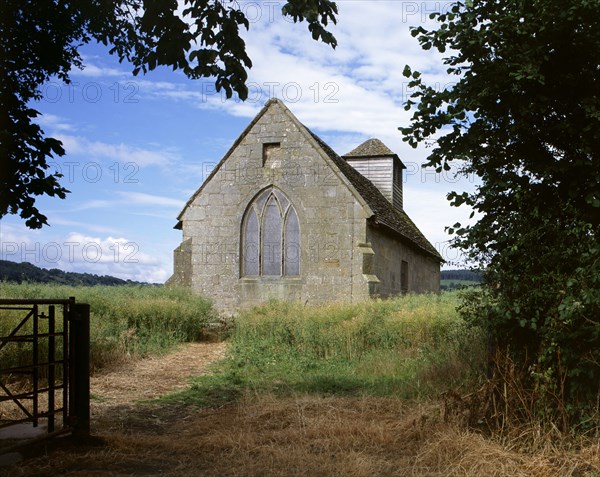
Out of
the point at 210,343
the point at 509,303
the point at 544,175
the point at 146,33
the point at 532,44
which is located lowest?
the point at 210,343

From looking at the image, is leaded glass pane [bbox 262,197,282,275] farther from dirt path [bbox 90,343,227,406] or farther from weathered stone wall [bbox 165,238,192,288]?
dirt path [bbox 90,343,227,406]

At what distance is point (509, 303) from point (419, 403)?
6.66 feet

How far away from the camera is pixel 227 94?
9.20 meters

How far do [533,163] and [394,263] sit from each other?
15.3 m

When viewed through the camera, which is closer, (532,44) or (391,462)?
(391,462)

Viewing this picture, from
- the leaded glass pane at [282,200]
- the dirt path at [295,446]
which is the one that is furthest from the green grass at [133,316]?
the dirt path at [295,446]

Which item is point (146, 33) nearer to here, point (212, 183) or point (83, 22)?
point (83, 22)

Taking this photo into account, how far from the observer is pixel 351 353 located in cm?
1352

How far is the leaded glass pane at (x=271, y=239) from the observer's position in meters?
20.8

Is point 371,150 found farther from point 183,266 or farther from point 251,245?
point 183,266

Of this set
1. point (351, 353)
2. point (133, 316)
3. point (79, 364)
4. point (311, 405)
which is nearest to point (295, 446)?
point (311, 405)

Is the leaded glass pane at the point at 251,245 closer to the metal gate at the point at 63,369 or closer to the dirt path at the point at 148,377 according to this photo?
the dirt path at the point at 148,377

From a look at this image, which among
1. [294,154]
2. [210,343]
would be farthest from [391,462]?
[294,154]

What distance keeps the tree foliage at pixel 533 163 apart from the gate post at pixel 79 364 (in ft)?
15.7
